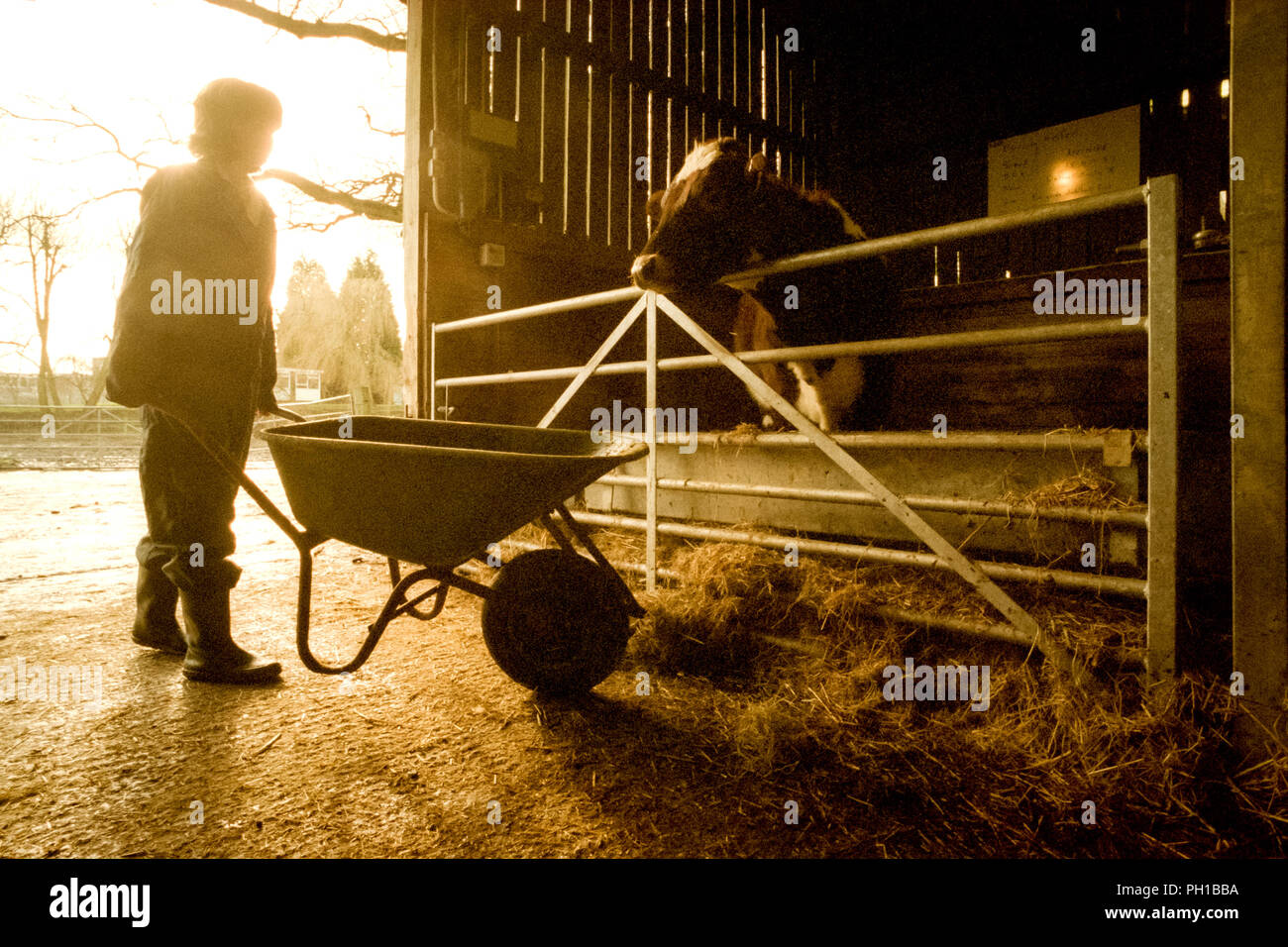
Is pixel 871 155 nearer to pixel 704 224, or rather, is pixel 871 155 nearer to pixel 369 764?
pixel 704 224

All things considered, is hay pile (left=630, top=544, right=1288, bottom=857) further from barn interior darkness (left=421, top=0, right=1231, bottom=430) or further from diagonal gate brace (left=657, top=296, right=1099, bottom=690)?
barn interior darkness (left=421, top=0, right=1231, bottom=430)

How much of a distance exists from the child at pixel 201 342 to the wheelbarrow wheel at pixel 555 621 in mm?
891

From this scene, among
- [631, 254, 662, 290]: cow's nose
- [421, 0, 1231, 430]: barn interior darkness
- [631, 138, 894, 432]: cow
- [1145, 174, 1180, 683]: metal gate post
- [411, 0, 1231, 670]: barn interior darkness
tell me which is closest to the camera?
[1145, 174, 1180, 683]: metal gate post

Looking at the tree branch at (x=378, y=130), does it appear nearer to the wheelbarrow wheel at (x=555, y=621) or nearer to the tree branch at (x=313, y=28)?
the tree branch at (x=313, y=28)

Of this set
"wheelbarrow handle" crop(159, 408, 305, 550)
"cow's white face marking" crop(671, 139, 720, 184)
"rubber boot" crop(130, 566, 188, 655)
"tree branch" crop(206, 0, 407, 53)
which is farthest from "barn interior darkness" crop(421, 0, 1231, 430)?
"tree branch" crop(206, 0, 407, 53)

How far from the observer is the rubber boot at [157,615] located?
2.28 meters

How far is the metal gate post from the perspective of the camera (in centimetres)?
149

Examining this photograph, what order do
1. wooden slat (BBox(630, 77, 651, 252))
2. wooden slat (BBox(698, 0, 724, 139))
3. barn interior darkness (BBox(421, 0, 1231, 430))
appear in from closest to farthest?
barn interior darkness (BBox(421, 0, 1231, 430)), wooden slat (BBox(630, 77, 651, 252)), wooden slat (BBox(698, 0, 724, 139))

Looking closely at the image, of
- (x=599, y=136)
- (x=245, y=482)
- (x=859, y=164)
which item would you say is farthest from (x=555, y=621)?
(x=859, y=164)

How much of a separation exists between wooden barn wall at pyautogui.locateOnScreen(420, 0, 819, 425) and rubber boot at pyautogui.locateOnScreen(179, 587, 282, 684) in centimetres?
175

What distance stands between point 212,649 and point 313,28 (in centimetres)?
837

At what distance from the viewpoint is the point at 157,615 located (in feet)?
7.54

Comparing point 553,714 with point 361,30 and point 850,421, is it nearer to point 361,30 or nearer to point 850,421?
point 850,421
